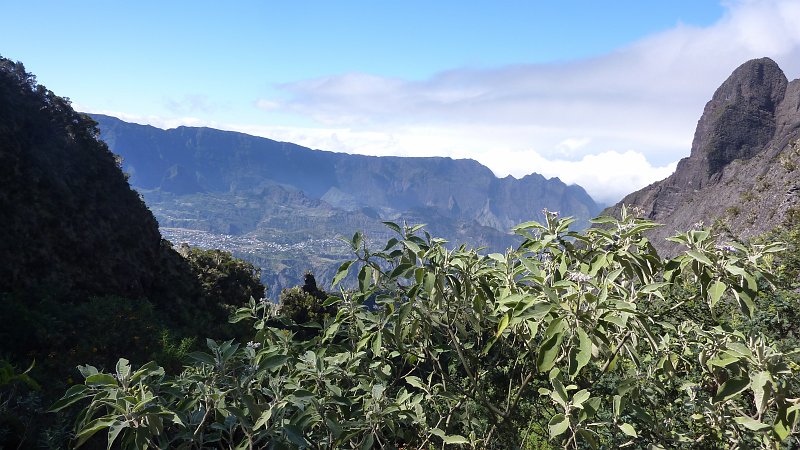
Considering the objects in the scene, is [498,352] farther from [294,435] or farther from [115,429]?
[115,429]

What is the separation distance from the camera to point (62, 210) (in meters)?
16.5

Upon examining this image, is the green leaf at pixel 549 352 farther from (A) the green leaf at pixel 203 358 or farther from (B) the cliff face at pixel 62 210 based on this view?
(B) the cliff face at pixel 62 210

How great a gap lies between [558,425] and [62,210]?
19.2 metres

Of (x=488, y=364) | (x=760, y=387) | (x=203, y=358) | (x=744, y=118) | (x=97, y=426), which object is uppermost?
(x=744, y=118)

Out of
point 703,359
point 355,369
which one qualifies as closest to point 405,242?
point 355,369

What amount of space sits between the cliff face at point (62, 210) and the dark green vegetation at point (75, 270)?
5cm

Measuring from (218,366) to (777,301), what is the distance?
9907 mm

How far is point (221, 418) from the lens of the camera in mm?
2730

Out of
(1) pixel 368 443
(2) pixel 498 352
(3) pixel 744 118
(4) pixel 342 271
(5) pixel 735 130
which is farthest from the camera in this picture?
(3) pixel 744 118

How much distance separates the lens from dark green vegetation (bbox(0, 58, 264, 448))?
9086 mm

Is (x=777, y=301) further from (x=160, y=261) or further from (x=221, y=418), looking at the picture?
(x=160, y=261)

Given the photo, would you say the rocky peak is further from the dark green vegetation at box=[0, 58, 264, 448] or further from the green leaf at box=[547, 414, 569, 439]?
the green leaf at box=[547, 414, 569, 439]

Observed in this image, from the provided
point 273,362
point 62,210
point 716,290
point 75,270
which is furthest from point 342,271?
point 62,210

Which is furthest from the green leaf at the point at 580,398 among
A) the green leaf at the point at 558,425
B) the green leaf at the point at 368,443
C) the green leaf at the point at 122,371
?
the green leaf at the point at 122,371
